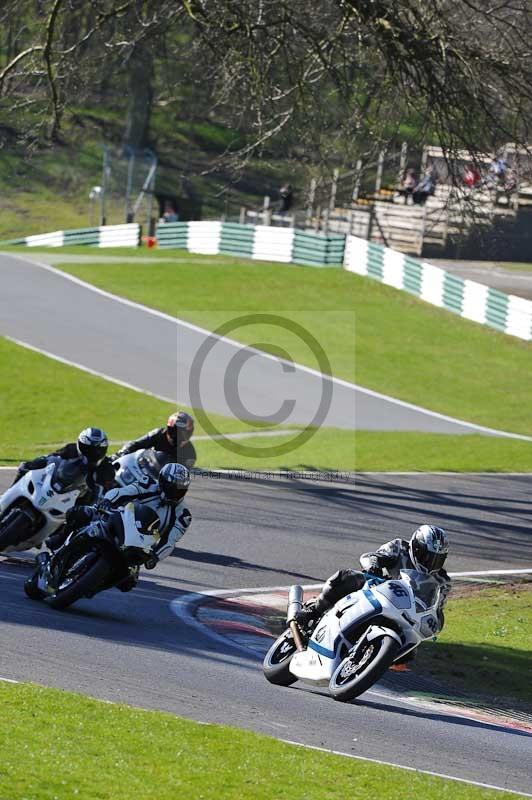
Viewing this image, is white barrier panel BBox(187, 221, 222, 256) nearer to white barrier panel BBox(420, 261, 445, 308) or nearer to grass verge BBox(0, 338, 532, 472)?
white barrier panel BBox(420, 261, 445, 308)

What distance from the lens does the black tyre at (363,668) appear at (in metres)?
9.74

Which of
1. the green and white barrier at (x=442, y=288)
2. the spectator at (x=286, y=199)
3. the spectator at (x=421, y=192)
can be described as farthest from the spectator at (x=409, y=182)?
the spectator at (x=286, y=199)

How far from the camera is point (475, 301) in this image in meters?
37.1

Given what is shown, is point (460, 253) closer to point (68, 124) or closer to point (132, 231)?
point (132, 231)

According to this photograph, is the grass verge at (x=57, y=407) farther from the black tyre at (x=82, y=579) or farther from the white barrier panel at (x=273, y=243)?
the white barrier panel at (x=273, y=243)

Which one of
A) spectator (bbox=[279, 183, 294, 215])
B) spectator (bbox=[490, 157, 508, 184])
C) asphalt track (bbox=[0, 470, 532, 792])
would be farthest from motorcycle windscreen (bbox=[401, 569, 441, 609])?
spectator (bbox=[279, 183, 294, 215])

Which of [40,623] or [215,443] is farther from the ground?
[40,623]

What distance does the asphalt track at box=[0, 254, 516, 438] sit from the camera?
90.7 feet

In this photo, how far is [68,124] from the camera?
200ft

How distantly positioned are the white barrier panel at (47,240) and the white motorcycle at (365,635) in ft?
123

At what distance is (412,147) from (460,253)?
24896mm

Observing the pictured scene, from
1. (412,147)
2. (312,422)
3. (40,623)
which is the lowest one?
(312,422)

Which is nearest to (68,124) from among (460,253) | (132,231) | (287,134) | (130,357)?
(132,231)

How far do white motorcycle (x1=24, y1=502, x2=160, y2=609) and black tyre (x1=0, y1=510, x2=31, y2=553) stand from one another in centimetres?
107
